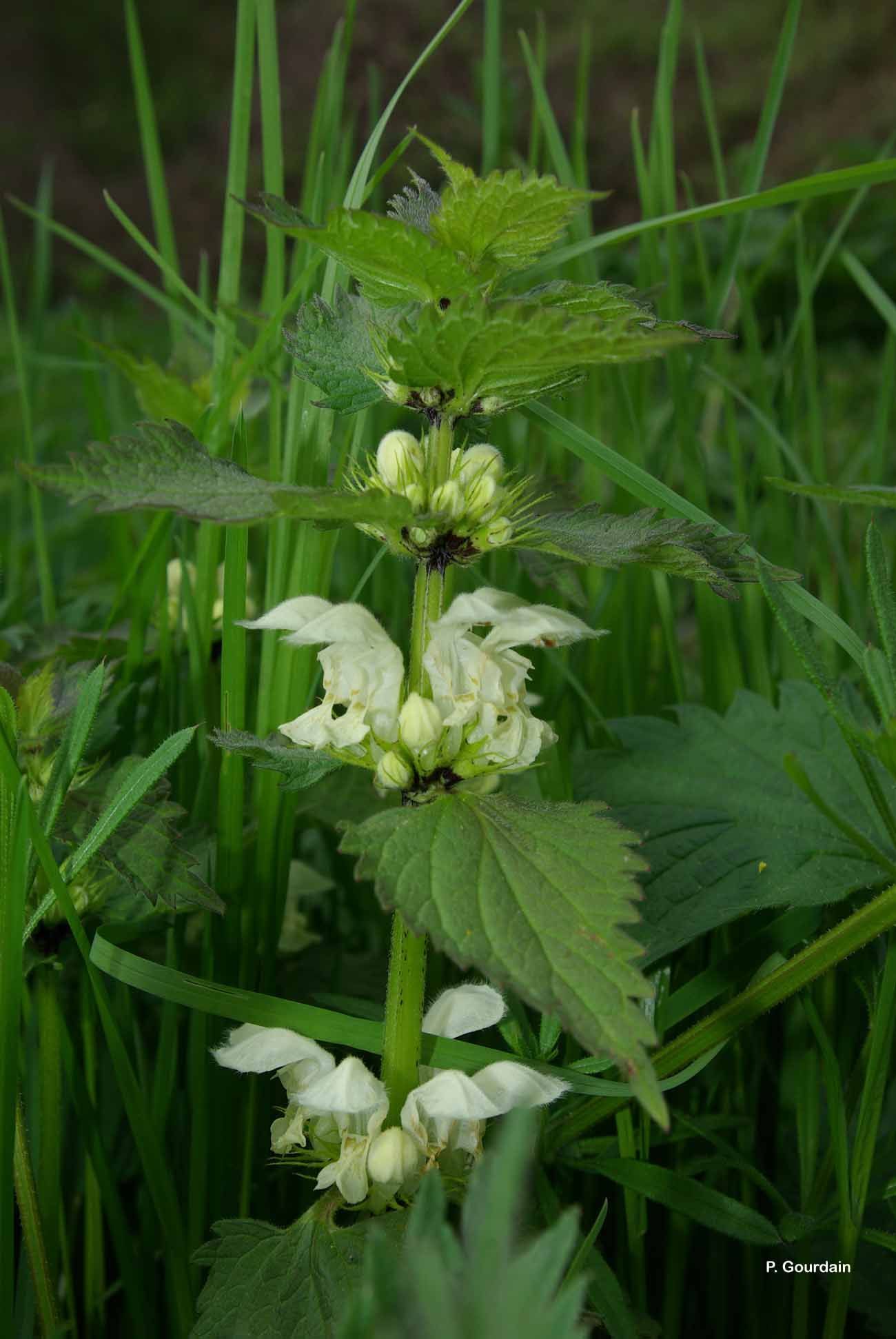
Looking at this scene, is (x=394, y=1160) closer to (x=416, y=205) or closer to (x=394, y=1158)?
(x=394, y=1158)

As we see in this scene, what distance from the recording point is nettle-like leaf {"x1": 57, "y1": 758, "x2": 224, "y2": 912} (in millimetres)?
470

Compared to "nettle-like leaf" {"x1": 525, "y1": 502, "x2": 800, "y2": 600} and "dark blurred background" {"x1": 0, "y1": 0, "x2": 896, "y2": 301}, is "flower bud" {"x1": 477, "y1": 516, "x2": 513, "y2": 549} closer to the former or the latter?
"nettle-like leaf" {"x1": 525, "y1": 502, "x2": 800, "y2": 600}

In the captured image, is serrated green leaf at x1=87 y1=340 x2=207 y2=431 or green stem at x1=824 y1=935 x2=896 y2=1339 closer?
green stem at x1=824 y1=935 x2=896 y2=1339

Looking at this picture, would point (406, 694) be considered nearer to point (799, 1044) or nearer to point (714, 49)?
point (799, 1044)

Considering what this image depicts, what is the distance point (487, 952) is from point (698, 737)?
400mm

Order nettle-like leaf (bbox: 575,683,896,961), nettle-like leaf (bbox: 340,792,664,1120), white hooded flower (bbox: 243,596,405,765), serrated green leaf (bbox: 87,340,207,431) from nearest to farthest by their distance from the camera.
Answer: nettle-like leaf (bbox: 340,792,664,1120) < white hooded flower (bbox: 243,596,405,765) < nettle-like leaf (bbox: 575,683,896,961) < serrated green leaf (bbox: 87,340,207,431)

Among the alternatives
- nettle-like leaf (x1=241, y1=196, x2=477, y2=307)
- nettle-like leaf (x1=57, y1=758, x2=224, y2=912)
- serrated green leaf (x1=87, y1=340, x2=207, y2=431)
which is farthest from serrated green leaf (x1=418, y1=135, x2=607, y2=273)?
serrated green leaf (x1=87, y1=340, x2=207, y2=431)

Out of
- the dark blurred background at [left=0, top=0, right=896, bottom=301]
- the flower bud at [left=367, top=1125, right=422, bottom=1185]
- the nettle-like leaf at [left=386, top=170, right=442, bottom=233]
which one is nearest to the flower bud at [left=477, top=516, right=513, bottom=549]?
the nettle-like leaf at [left=386, top=170, right=442, bottom=233]

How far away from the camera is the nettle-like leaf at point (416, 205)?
17.9 inches

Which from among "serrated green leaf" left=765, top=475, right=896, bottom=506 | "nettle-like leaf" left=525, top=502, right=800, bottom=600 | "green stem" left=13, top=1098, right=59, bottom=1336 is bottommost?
"green stem" left=13, top=1098, right=59, bottom=1336

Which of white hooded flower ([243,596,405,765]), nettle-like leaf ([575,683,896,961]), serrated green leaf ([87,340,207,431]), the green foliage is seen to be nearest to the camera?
the green foliage

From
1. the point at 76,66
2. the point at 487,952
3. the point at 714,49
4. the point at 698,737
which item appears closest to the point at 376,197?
the point at 698,737

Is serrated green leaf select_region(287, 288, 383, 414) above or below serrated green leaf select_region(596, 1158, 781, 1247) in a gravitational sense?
above

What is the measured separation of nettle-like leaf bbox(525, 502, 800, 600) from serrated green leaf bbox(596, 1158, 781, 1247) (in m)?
0.25
